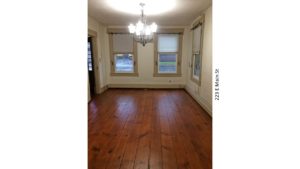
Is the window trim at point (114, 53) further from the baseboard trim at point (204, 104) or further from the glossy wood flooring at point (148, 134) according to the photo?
the baseboard trim at point (204, 104)

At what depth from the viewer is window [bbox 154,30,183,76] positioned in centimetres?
731

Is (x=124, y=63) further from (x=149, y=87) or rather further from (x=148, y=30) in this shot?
(x=148, y=30)

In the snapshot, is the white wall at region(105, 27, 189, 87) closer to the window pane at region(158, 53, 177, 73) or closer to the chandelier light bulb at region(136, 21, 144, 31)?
the window pane at region(158, 53, 177, 73)

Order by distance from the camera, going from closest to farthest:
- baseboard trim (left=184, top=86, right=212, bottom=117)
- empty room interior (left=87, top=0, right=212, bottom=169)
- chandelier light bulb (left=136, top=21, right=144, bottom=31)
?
empty room interior (left=87, top=0, right=212, bottom=169) → chandelier light bulb (left=136, top=21, right=144, bottom=31) → baseboard trim (left=184, top=86, right=212, bottom=117)

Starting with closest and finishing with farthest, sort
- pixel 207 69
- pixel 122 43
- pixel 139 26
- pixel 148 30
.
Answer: pixel 139 26
pixel 148 30
pixel 207 69
pixel 122 43

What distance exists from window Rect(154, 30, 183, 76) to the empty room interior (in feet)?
0.12

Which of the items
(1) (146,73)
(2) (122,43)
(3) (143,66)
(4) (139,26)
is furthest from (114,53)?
(4) (139,26)

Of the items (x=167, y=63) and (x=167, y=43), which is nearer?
(x=167, y=43)

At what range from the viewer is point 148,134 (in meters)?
3.27

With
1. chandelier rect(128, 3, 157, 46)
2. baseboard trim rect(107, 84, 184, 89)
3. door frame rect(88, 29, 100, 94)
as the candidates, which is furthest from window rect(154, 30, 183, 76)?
chandelier rect(128, 3, 157, 46)

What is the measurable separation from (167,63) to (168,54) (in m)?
0.34

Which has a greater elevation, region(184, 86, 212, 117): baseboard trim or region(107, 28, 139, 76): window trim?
region(107, 28, 139, 76): window trim
